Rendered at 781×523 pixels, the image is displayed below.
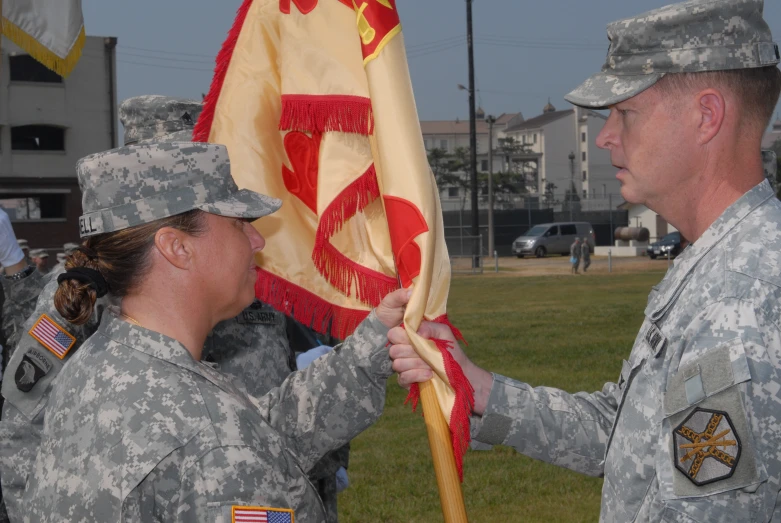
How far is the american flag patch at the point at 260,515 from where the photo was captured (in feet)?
6.08

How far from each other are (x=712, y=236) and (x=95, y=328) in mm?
2268

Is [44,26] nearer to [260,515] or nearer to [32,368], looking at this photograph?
[32,368]

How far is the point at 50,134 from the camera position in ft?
137

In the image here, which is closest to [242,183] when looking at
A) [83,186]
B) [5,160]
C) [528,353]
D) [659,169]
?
[83,186]

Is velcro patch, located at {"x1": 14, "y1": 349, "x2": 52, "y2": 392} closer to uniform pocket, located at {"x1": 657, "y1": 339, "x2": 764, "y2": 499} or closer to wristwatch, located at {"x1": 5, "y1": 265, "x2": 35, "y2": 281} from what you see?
uniform pocket, located at {"x1": 657, "y1": 339, "x2": 764, "y2": 499}

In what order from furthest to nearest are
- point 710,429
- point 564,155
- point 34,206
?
point 564,155
point 34,206
point 710,429

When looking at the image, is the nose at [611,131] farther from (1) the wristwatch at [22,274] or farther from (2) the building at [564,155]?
(2) the building at [564,155]

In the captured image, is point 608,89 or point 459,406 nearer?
point 608,89

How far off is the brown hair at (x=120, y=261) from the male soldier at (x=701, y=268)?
1031 mm

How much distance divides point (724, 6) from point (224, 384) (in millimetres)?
1447

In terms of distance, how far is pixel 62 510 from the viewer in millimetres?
1914

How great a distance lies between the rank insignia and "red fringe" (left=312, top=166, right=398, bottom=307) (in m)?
1.70

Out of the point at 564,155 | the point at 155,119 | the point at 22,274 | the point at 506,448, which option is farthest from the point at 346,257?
the point at 564,155

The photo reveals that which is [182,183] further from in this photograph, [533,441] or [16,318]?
[16,318]
